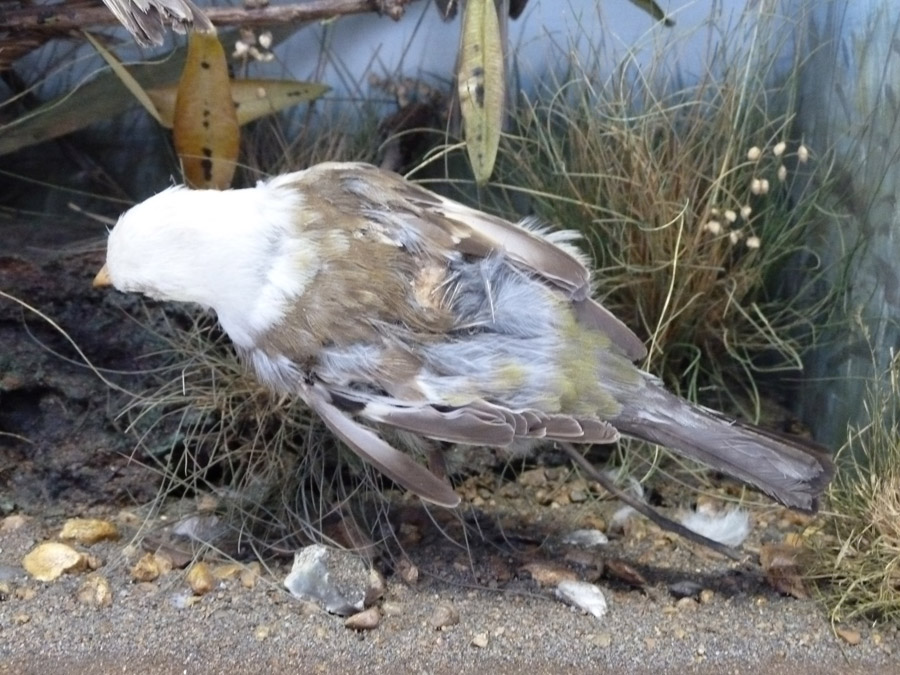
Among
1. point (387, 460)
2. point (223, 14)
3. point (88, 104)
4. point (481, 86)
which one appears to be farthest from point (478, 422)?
point (88, 104)

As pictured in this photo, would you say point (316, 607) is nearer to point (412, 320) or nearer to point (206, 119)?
point (412, 320)

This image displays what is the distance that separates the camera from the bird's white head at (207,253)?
1.54 meters

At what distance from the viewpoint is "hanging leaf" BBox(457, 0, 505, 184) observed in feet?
5.83

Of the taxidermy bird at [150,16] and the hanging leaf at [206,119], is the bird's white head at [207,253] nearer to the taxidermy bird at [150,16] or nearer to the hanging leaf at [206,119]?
the taxidermy bird at [150,16]

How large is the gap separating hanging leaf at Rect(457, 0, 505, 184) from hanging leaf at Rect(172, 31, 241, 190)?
0.50m

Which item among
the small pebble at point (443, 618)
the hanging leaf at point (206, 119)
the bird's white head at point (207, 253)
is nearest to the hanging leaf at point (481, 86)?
the bird's white head at point (207, 253)

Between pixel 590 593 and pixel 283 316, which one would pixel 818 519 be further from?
pixel 283 316

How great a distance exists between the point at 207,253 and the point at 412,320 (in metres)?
0.36

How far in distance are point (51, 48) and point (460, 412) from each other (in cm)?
136

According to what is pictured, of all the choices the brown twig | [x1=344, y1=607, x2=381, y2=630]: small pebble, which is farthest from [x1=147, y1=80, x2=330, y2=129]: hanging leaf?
[x1=344, y1=607, x2=381, y2=630]: small pebble

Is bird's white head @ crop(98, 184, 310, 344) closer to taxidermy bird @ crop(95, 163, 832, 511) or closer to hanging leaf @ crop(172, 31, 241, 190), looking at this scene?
taxidermy bird @ crop(95, 163, 832, 511)

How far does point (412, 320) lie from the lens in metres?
1.61

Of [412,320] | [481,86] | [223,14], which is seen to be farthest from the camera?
[223,14]

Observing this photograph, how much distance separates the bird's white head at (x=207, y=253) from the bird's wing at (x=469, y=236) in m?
0.16
